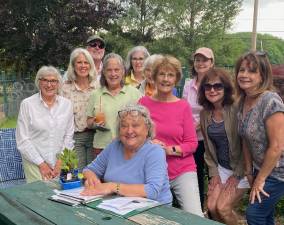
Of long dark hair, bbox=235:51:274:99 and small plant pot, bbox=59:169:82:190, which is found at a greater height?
long dark hair, bbox=235:51:274:99

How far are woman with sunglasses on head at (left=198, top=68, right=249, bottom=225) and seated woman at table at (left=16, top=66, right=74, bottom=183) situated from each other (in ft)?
4.82

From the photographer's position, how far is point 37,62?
15.4 meters

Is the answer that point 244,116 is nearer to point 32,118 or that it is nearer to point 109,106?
point 109,106

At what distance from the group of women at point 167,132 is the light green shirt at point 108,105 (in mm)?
10

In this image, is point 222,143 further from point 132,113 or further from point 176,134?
point 132,113

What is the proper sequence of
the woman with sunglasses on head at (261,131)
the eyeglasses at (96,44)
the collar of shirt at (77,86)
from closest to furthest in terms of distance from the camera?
the woman with sunglasses on head at (261,131)
the collar of shirt at (77,86)
the eyeglasses at (96,44)

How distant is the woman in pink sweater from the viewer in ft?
11.1

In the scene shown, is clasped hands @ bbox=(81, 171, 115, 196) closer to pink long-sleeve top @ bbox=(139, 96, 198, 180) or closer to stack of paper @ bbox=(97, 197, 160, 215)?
stack of paper @ bbox=(97, 197, 160, 215)

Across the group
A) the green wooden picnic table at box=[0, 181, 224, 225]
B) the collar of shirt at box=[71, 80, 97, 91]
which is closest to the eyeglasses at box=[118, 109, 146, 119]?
the green wooden picnic table at box=[0, 181, 224, 225]

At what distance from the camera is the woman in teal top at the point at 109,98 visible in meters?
3.95

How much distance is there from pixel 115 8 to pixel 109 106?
1271 cm

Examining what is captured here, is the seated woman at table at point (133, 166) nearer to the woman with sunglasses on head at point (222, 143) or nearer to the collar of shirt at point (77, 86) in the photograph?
the woman with sunglasses on head at point (222, 143)

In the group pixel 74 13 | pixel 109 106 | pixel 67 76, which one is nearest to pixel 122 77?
pixel 109 106

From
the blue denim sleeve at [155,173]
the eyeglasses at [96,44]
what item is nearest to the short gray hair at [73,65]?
the eyeglasses at [96,44]
